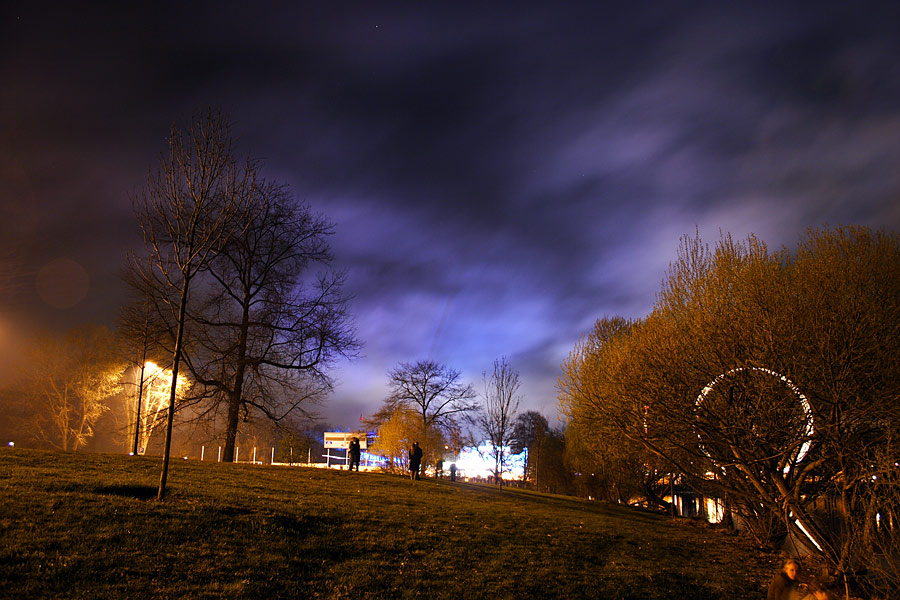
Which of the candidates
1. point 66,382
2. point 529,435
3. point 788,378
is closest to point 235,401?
point 788,378

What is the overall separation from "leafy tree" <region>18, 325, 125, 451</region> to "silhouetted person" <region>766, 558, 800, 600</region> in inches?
1746

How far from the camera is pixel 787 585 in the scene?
808 centimetres

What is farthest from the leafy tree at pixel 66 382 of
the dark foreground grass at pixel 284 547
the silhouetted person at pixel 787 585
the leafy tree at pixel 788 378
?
the silhouetted person at pixel 787 585

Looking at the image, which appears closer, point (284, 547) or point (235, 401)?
point (284, 547)

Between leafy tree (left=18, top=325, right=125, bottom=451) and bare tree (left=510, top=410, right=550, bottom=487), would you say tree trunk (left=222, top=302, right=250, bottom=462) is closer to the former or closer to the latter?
leafy tree (left=18, top=325, right=125, bottom=451)

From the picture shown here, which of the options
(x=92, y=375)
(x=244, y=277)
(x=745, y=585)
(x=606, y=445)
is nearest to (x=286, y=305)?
(x=244, y=277)

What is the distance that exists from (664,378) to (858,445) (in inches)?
179

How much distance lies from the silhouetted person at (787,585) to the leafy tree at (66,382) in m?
44.4

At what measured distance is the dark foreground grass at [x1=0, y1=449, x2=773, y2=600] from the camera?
670 cm

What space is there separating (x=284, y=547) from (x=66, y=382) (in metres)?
42.8

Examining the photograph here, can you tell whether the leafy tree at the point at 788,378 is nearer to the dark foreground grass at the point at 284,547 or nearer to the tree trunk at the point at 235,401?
the dark foreground grass at the point at 284,547

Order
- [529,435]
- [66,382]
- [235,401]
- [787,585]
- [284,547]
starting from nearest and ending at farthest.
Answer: [787,585]
[284,547]
[235,401]
[66,382]
[529,435]

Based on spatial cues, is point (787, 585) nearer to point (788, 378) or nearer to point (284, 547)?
point (788, 378)

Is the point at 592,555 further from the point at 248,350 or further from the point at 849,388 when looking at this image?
the point at 248,350
